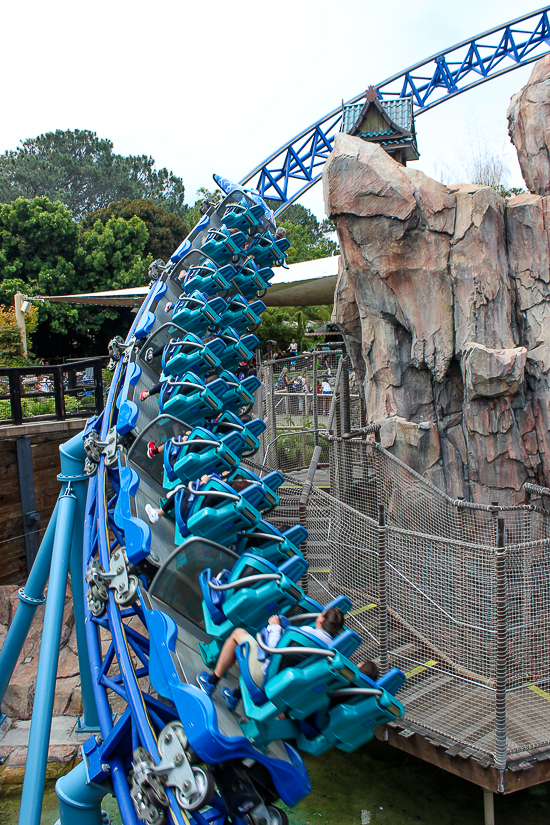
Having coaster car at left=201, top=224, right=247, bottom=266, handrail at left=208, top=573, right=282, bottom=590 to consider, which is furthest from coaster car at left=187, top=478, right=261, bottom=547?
coaster car at left=201, top=224, right=247, bottom=266

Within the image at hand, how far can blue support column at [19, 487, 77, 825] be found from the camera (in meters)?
3.32

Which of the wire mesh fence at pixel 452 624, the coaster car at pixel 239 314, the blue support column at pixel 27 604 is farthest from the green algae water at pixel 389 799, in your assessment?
the coaster car at pixel 239 314

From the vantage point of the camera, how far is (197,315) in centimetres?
612

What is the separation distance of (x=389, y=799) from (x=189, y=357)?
457 centimetres

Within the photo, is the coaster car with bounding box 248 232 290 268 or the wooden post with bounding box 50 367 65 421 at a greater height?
the coaster car with bounding box 248 232 290 268

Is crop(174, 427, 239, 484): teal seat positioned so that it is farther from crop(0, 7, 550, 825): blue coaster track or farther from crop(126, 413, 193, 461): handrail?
crop(126, 413, 193, 461): handrail

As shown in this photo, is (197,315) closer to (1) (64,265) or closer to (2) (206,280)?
(2) (206,280)

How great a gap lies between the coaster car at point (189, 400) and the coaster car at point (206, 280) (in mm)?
1865

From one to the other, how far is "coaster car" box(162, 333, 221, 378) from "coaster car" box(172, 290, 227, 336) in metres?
0.20

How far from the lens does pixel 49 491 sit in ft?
29.6

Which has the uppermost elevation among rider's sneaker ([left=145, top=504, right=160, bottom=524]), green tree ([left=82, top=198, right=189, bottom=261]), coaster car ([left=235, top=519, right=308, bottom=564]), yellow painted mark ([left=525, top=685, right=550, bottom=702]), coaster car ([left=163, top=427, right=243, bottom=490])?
green tree ([left=82, top=198, right=189, bottom=261])

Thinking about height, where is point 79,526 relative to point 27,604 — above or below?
above

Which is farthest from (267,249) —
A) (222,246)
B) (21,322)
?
(21,322)

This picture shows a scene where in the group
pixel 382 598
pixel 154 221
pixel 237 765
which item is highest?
pixel 154 221
